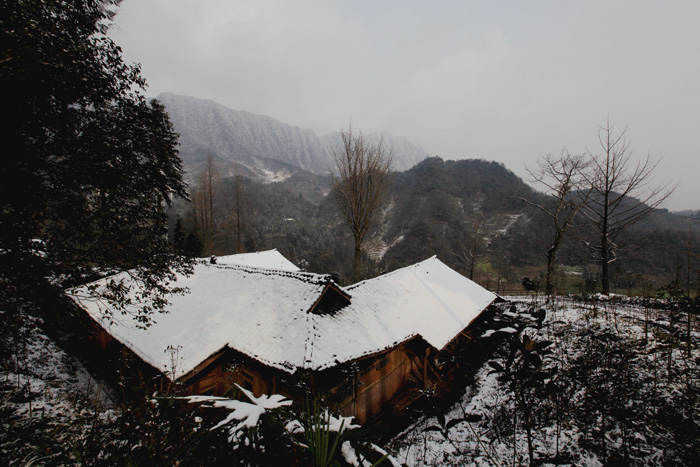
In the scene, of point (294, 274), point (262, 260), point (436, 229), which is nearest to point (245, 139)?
point (436, 229)

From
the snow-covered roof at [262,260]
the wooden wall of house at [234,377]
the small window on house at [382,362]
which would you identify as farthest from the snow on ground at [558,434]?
the snow-covered roof at [262,260]

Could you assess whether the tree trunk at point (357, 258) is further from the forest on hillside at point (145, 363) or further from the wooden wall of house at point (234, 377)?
the wooden wall of house at point (234, 377)

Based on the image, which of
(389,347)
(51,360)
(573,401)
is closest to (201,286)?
(51,360)

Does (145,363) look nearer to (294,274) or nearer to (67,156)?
(294,274)

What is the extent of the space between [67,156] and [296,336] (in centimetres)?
686

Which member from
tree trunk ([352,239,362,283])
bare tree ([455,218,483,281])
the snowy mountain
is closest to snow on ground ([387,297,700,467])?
tree trunk ([352,239,362,283])

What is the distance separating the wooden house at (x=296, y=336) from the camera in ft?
23.5

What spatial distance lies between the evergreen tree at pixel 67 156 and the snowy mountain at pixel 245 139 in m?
114

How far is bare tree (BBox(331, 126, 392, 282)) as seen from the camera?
15.5 metres

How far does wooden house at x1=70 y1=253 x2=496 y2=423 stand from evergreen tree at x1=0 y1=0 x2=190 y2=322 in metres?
1.41

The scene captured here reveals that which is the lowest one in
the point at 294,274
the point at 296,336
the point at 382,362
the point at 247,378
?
the point at 382,362

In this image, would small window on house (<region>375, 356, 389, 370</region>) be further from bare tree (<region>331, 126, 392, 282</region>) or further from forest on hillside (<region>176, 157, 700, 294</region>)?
forest on hillside (<region>176, 157, 700, 294</region>)

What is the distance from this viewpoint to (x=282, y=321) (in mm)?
8336

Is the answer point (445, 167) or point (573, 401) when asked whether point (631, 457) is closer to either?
point (573, 401)
